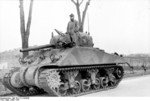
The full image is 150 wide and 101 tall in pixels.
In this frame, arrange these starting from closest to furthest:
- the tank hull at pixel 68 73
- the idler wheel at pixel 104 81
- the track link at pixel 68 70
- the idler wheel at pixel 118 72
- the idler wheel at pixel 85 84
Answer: the track link at pixel 68 70, the tank hull at pixel 68 73, the idler wheel at pixel 85 84, the idler wheel at pixel 104 81, the idler wheel at pixel 118 72

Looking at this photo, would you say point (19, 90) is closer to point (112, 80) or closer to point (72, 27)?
point (72, 27)

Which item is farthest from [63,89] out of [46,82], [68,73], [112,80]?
[112,80]

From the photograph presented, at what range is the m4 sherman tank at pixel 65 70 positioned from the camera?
1129cm

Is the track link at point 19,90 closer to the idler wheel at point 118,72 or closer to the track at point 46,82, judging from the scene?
the track at point 46,82

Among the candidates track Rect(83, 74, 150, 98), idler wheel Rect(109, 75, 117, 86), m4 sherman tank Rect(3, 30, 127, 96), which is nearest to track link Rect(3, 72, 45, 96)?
m4 sherman tank Rect(3, 30, 127, 96)

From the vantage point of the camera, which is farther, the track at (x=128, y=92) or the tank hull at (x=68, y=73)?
the track at (x=128, y=92)

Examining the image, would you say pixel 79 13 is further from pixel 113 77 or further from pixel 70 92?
pixel 70 92

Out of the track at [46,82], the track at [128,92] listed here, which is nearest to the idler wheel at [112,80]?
the track at [46,82]

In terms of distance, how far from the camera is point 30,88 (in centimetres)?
1369

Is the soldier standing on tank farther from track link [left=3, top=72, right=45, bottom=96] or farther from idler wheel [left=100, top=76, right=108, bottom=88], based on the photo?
track link [left=3, top=72, right=45, bottom=96]

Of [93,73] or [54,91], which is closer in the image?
[54,91]

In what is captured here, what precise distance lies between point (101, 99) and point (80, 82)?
14.9ft

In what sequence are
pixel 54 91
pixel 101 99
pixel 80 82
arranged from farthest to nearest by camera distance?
pixel 80 82
pixel 54 91
pixel 101 99

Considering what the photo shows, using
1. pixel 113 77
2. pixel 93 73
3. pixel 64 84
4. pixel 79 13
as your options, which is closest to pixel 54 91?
pixel 64 84
